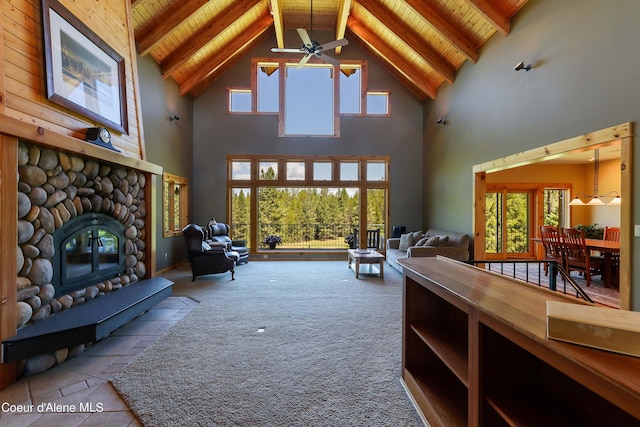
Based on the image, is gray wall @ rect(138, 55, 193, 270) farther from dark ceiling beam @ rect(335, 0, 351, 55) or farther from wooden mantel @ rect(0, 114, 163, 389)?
dark ceiling beam @ rect(335, 0, 351, 55)

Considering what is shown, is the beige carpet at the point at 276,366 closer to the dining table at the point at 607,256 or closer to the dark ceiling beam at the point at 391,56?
the dining table at the point at 607,256

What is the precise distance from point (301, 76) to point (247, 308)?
22.0 feet

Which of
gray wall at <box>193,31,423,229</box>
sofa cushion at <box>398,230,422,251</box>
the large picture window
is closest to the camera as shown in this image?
sofa cushion at <box>398,230,422,251</box>

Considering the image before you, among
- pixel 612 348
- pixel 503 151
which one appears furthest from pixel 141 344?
pixel 503 151

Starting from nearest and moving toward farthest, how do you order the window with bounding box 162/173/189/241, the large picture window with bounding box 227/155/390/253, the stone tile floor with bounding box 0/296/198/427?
1. the stone tile floor with bounding box 0/296/198/427
2. the window with bounding box 162/173/189/241
3. the large picture window with bounding box 227/155/390/253

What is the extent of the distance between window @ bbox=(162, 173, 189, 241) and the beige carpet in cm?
285

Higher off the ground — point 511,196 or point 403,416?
point 511,196

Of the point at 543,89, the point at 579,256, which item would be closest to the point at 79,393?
the point at 543,89

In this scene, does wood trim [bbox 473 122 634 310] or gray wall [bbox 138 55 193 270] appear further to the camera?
gray wall [bbox 138 55 193 270]

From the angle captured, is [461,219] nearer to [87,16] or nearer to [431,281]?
[431,281]

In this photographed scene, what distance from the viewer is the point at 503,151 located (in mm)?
4855

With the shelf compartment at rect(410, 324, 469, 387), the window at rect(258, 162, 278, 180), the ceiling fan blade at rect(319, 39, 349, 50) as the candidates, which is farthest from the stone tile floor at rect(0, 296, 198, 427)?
the window at rect(258, 162, 278, 180)

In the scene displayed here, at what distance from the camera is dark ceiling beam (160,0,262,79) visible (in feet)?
19.8

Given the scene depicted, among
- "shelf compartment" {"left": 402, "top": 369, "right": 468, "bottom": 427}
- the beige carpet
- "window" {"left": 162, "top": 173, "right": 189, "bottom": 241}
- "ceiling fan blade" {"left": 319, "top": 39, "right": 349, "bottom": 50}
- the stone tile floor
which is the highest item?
"ceiling fan blade" {"left": 319, "top": 39, "right": 349, "bottom": 50}
